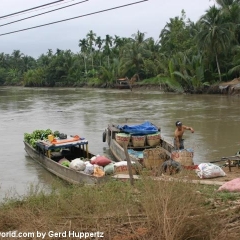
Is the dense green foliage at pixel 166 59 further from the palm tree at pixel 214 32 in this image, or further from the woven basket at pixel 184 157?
the woven basket at pixel 184 157

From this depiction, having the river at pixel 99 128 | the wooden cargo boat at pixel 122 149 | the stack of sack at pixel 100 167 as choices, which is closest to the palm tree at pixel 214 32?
the river at pixel 99 128

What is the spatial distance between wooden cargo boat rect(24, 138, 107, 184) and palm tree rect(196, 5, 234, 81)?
91.1 ft

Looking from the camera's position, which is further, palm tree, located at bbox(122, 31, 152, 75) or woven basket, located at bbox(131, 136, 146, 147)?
palm tree, located at bbox(122, 31, 152, 75)

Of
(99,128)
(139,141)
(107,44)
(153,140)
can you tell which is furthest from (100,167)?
(107,44)

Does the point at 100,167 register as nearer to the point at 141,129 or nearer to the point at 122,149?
the point at 122,149

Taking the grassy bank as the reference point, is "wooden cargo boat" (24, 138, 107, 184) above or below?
below

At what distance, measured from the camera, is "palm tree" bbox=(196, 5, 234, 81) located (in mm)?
37281

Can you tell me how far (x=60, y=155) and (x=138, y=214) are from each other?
28.2ft

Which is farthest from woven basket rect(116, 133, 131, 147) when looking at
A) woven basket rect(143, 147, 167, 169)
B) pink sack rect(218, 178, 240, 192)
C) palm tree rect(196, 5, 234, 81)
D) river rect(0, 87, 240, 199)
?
palm tree rect(196, 5, 234, 81)

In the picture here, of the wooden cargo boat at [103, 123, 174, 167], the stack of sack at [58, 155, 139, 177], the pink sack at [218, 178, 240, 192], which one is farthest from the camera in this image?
the wooden cargo boat at [103, 123, 174, 167]

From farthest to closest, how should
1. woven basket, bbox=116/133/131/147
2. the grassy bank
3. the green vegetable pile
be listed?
the green vegetable pile < woven basket, bbox=116/133/131/147 < the grassy bank

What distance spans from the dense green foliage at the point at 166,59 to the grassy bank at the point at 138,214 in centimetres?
3444

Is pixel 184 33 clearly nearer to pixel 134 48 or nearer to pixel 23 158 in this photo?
pixel 134 48

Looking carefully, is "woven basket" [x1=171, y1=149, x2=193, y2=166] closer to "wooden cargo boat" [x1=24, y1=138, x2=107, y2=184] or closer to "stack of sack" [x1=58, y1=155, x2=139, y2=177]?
"stack of sack" [x1=58, y1=155, x2=139, y2=177]
